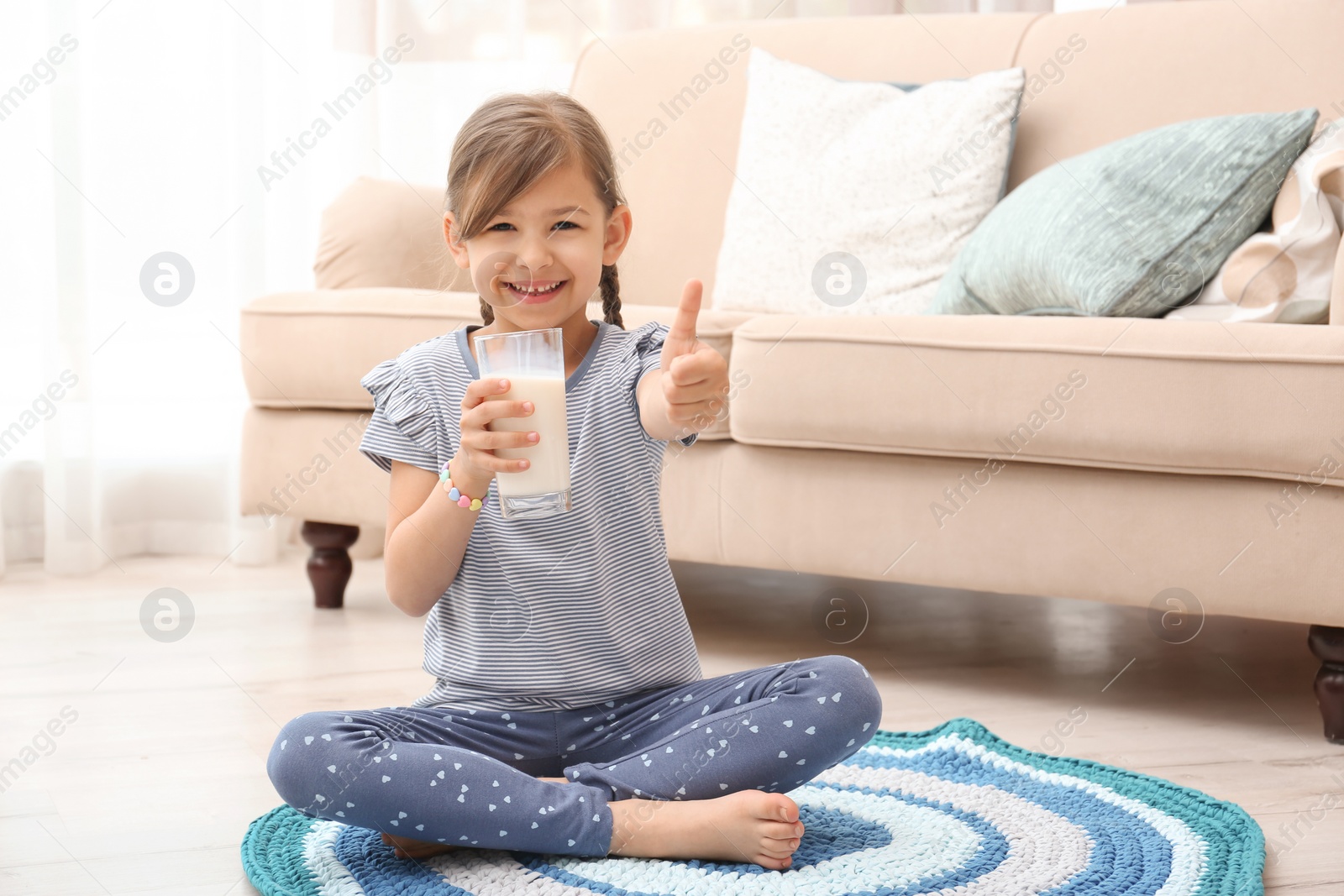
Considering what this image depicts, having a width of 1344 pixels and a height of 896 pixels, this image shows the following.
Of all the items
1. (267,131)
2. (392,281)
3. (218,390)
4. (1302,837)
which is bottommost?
(1302,837)

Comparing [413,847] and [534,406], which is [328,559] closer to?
[413,847]

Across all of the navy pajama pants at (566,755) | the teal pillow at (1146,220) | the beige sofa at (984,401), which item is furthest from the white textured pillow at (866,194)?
the navy pajama pants at (566,755)

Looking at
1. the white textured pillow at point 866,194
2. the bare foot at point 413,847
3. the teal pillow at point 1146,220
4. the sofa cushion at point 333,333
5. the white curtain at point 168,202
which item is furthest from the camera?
the white curtain at point 168,202

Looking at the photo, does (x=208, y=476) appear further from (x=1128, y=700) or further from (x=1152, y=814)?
(x=1152, y=814)

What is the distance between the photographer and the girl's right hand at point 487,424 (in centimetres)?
97

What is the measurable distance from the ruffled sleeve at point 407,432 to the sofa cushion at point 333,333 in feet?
2.16

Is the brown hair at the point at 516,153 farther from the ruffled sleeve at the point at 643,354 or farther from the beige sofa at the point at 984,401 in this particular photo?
the beige sofa at the point at 984,401

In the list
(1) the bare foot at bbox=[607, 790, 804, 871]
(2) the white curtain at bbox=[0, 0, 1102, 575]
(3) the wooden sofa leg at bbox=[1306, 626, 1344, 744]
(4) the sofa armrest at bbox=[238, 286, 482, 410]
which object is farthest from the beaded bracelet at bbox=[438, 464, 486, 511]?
(2) the white curtain at bbox=[0, 0, 1102, 575]

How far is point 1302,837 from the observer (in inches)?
45.6

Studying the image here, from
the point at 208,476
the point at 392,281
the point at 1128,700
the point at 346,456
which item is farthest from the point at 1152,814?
the point at 208,476

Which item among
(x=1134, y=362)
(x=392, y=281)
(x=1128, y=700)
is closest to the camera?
(x=1134, y=362)

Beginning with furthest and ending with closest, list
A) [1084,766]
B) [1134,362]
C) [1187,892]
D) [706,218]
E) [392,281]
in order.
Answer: [706,218] → [392,281] → [1134,362] → [1084,766] → [1187,892]

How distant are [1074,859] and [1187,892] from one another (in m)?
0.09

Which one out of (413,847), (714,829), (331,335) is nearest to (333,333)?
(331,335)
